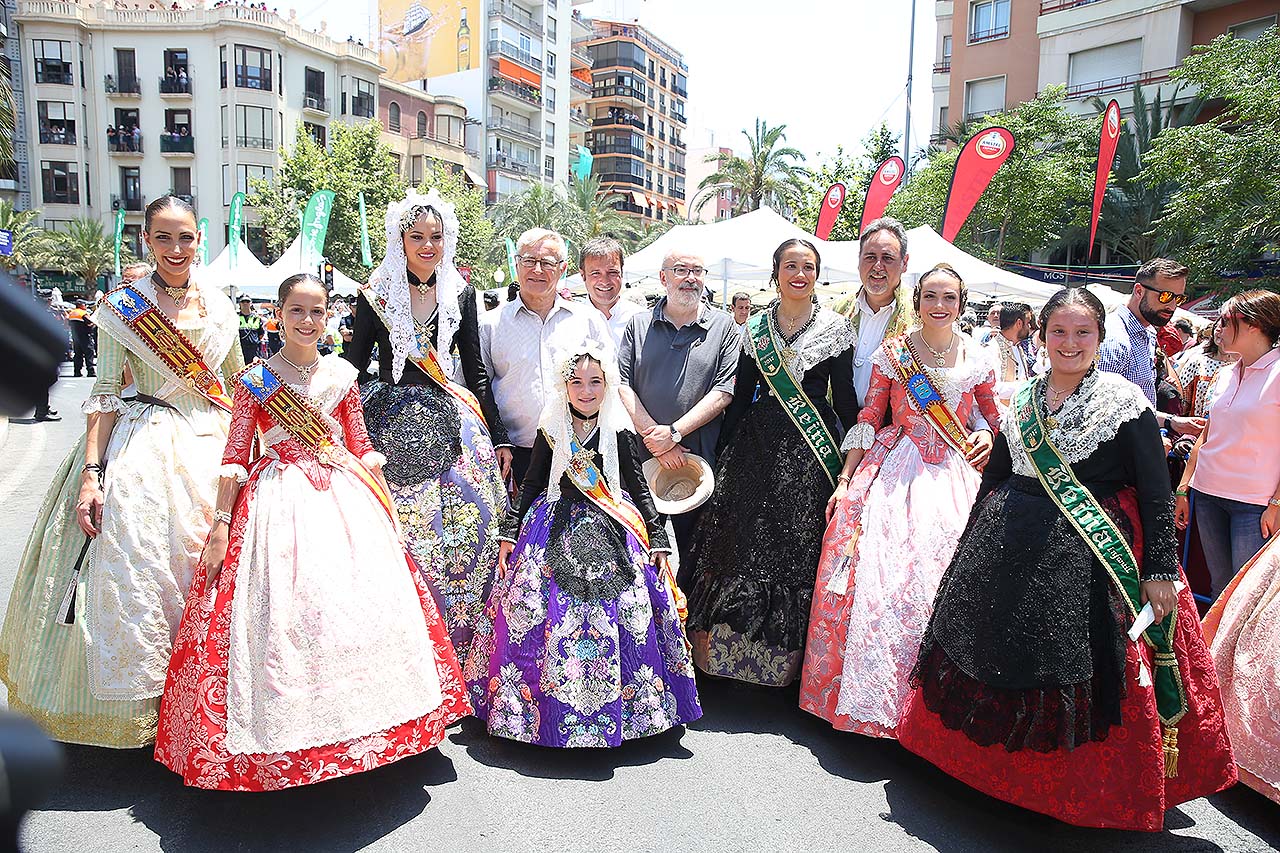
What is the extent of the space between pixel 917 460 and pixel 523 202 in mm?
38171

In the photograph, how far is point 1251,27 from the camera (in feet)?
76.1

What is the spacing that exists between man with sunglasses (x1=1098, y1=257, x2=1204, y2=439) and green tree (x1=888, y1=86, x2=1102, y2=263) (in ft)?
53.0

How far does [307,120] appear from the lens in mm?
40781

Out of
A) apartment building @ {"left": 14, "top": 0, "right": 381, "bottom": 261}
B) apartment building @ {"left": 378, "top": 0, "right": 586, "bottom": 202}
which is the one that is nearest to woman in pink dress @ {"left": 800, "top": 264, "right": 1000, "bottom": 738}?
apartment building @ {"left": 14, "top": 0, "right": 381, "bottom": 261}

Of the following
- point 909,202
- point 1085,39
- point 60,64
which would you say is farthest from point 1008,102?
point 60,64

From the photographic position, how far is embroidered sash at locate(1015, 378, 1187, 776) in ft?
9.20

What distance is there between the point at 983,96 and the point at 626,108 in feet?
128

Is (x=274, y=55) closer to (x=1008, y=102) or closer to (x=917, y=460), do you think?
(x=1008, y=102)

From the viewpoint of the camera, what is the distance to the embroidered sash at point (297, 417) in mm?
3107

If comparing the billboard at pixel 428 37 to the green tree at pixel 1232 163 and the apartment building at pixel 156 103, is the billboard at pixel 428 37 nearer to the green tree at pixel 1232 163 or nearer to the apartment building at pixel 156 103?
the apartment building at pixel 156 103

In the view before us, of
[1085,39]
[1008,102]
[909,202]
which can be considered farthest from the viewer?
[1008,102]

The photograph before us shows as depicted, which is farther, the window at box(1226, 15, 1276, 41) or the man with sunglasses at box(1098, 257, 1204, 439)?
the window at box(1226, 15, 1276, 41)

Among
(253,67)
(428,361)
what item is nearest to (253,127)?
(253,67)

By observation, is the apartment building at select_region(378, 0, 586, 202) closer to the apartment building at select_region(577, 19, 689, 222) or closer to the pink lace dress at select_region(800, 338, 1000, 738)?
the apartment building at select_region(577, 19, 689, 222)
